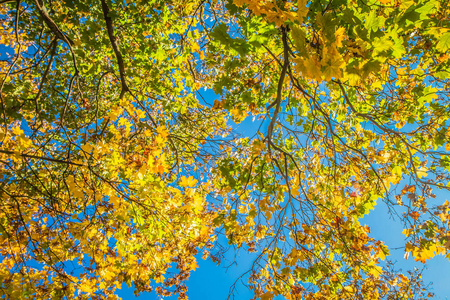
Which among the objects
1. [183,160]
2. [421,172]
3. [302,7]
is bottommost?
[302,7]

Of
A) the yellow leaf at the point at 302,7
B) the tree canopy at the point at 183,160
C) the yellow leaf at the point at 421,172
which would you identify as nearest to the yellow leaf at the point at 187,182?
the tree canopy at the point at 183,160

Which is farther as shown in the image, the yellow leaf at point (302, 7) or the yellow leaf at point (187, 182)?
the yellow leaf at point (187, 182)

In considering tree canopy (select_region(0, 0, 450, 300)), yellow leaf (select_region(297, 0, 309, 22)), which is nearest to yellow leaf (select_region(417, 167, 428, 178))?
tree canopy (select_region(0, 0, 450, 300))

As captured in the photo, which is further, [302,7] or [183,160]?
[183,160]

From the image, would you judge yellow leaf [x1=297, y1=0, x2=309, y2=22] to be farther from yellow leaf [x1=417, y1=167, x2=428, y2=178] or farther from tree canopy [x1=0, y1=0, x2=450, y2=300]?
yellow leaf [x1=417, y1=167, x2=428, y2=178]

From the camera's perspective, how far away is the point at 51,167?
12.4ft

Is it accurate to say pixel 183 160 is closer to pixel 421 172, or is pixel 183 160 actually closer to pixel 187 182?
pixel 187 182

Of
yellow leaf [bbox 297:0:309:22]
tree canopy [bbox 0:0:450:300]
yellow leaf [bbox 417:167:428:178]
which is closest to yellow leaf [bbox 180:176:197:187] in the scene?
tree canopy [bbox 0:0:450:300]

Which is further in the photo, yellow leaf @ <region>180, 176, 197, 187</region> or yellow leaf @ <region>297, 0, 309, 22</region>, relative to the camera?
yellow leaf @ <region>180, 176, 197, 187</region>

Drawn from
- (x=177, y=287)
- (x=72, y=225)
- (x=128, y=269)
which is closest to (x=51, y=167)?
(x=72, y=225)

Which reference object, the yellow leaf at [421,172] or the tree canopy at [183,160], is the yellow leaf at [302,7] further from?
the yellow leaf at [421,172]

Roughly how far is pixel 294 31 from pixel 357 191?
3.52 meters

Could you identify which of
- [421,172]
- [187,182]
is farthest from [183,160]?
[421,172]

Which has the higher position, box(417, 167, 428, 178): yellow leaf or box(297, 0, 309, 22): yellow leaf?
box(417, 167, 428, 178): yellow leaf
